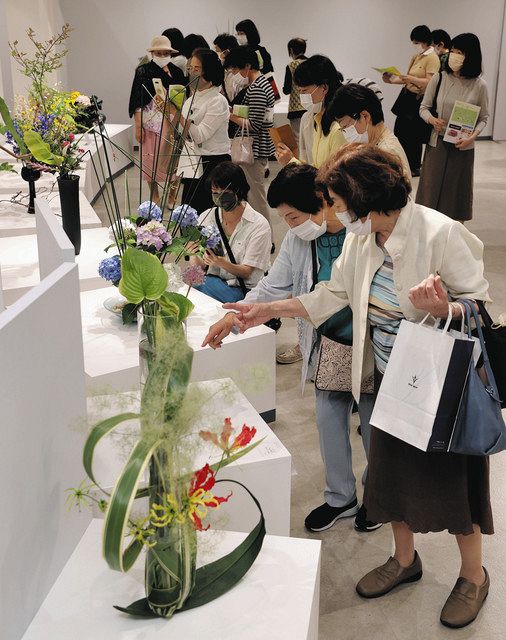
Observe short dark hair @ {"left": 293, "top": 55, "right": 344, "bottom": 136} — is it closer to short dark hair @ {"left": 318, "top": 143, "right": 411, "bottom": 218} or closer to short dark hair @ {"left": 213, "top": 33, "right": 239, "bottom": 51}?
short dark hair @ {"left": 318, "top": 143, "right": 411, "bottom": 218}

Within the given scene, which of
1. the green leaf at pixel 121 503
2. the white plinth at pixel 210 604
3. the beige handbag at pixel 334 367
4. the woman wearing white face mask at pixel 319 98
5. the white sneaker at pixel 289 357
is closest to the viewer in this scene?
the green leaf at pixel 121 503

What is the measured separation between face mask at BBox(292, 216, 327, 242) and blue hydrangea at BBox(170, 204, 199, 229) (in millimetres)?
381

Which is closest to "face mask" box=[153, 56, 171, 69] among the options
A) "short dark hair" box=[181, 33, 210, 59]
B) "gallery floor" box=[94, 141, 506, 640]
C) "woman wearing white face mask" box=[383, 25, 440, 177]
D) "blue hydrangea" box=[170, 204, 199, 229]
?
"short dark hair" box=[181, 33, 210, 59]

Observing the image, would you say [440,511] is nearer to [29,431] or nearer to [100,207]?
[29,431]

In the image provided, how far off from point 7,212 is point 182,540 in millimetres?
3442

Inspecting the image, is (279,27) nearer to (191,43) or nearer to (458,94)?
(191,43)

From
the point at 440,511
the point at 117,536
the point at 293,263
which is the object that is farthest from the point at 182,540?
the point at 293,263

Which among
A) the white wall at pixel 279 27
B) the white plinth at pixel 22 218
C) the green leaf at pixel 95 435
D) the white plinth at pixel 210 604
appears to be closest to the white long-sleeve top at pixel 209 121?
the white plinth at pixel 22 218

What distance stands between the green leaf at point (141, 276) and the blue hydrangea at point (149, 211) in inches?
45.7

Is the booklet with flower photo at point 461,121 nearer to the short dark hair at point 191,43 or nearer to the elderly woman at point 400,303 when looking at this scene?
the short dark hair at point 191,43

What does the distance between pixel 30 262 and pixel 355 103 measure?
1602 millimetres

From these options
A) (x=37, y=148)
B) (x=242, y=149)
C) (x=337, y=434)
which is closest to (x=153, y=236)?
(x=37, y=148)

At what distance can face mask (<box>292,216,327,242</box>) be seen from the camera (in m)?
2.79

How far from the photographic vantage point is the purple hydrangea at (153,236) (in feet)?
8.86
